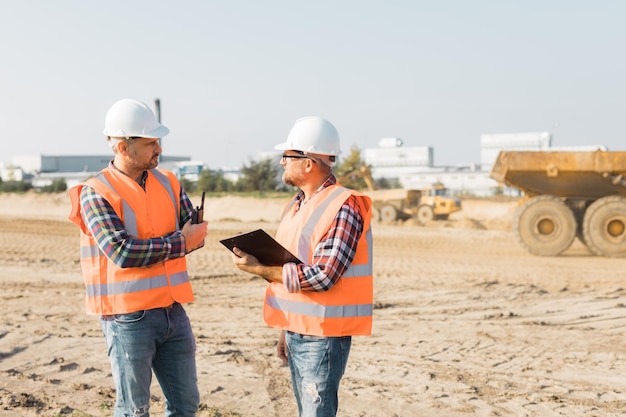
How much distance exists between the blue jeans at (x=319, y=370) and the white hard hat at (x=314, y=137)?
858mm

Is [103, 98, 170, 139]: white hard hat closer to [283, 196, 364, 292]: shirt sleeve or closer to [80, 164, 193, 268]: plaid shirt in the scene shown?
[80, 164, 193, 268]: plaid shirt

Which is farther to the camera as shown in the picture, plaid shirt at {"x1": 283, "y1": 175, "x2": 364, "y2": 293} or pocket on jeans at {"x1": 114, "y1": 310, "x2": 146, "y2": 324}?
pocket on jeans at {"x1": 114, "y1": 310, "x2": 146, "y2": 324}

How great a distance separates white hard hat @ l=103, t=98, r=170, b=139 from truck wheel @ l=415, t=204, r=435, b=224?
22319 millimetres

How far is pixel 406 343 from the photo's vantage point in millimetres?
7734

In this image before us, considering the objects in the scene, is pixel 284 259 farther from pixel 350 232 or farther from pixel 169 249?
pixel 169 249

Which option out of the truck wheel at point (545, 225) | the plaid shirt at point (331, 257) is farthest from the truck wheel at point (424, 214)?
the plaid shirt at point (331, 257)

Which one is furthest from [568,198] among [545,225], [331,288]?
[331,288]

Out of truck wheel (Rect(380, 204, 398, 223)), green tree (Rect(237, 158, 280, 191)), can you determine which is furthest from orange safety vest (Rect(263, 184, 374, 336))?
green tree (Rect(237, 158, 280, 191))

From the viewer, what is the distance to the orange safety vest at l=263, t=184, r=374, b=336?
3.20m

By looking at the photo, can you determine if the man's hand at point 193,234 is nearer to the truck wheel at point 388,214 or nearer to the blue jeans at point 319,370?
→ the blue jeans at point 319,370

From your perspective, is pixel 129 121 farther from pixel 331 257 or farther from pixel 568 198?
pixel 568 198

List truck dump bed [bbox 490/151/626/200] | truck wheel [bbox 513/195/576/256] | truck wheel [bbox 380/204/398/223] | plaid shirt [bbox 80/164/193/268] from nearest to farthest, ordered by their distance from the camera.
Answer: plaid shirt [bbox 80/164/193/268] → truck dump bed [bbox 490/151/626/200] → truck wheel [bbox 513/195/576/256] → truck wheel [bbox 380/204/398/223]

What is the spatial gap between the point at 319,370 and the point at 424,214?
74.6ft

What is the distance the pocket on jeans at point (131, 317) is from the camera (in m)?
3.43
